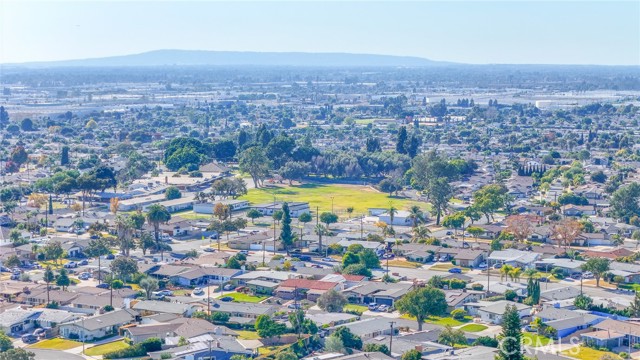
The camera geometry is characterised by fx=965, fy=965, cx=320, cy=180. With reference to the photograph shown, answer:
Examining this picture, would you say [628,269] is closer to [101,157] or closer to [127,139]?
[101,157]

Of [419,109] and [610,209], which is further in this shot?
[419,109]

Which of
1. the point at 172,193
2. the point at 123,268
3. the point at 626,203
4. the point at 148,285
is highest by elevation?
the point at 626,203

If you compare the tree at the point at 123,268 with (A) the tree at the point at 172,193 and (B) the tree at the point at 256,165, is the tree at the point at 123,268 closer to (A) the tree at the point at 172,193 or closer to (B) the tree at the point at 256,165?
(A) the tree at the point at 172,193

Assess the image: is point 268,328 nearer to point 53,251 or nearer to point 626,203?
point 53,251

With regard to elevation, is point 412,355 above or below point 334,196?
above

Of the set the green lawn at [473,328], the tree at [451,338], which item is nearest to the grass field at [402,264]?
the green lawn at [473,328]

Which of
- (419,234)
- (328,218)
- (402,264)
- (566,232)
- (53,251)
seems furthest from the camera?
(328,218)

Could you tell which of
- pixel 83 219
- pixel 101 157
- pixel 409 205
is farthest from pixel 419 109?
pixel 83 219

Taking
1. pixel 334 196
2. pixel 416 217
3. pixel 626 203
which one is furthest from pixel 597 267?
pixel 334 196
